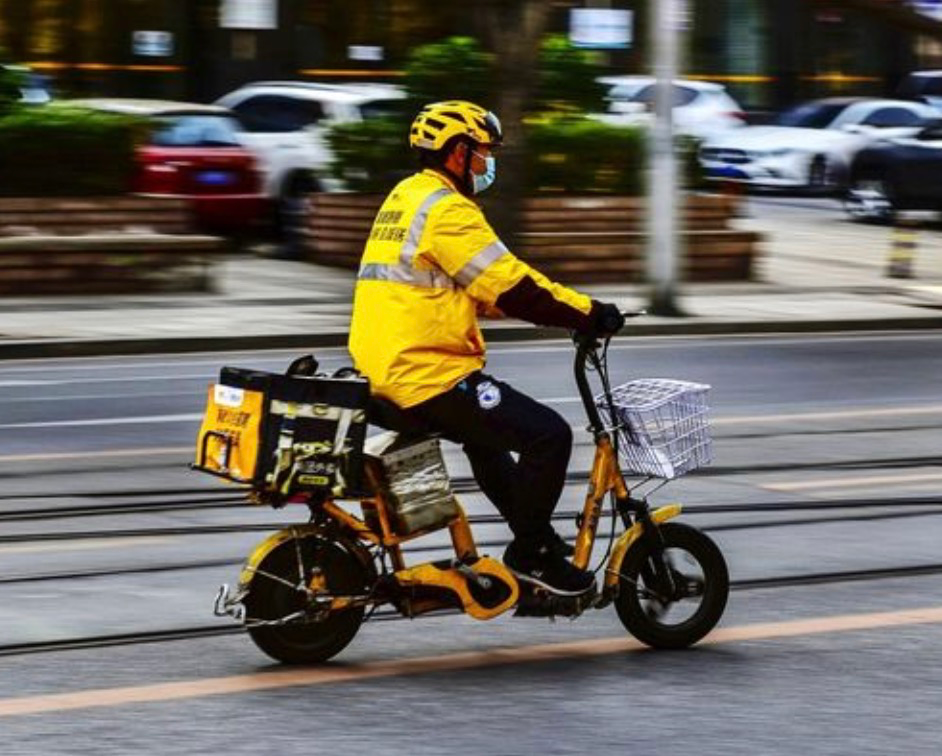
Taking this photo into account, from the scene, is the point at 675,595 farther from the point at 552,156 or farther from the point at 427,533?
the point at 552,156

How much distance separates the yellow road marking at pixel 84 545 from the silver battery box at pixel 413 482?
8.11ft

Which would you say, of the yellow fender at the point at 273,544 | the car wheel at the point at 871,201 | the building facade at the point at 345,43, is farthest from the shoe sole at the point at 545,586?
the car wheel at the point at 871,201

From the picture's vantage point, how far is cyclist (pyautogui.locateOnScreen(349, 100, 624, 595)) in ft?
22.9

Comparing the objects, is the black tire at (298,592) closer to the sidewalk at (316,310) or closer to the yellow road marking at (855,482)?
the yellow road marking at (855,482)

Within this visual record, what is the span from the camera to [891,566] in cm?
892

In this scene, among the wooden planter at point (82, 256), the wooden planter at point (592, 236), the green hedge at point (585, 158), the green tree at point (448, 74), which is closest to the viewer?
the wooden planter at point (82, 256)

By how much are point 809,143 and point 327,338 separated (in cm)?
1823

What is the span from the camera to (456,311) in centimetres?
703

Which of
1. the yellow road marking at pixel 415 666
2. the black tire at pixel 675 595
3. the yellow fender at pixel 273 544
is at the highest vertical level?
the yellow fender at pixel 273 544

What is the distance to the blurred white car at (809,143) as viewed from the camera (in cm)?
3494

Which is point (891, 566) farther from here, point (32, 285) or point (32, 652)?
point (32, 285)

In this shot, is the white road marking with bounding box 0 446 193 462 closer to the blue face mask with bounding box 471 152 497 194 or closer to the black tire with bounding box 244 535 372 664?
the black tire with bounding box 244 535 372 664

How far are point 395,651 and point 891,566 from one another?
2.39m

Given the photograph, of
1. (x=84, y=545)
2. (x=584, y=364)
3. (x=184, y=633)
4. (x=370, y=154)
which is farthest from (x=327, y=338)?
(x=584, y=364)
